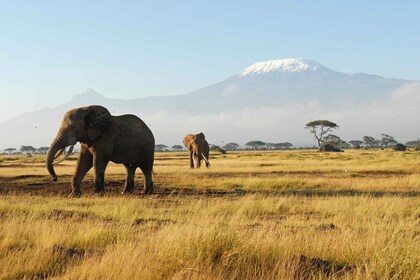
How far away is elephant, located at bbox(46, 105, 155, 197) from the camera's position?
1571 cm

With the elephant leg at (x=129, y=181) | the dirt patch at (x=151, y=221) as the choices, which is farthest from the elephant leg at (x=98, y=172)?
the dirt patch at (x=151, y=221)

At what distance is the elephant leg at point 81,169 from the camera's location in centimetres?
1577

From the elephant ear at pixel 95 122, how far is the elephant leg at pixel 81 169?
750mm

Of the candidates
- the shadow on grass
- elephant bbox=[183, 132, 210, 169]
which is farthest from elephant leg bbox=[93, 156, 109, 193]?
elephant bbox=[183, 132, 210, 169]

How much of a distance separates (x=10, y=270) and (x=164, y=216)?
5.36 m

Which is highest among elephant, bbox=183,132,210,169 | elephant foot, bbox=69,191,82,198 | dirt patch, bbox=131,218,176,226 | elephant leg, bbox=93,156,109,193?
elephant, bbox=183,132,210,169

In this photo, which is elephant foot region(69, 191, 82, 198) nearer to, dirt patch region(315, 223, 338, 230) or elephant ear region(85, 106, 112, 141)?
elephant ear region(85, 106, 112, 141)

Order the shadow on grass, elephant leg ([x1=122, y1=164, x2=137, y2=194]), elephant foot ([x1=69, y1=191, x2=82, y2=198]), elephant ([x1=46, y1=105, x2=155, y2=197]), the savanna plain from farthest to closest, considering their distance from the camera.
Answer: elephant leg ([x1=122, y1=164, x2=137, y2=194]) < the shadow on grass < elephant ([x1=46, y1=105, x2=155, y2=197]) < elephant foot ([x1=69, y1=191, x2=82, y2=198]) < the savanna plain

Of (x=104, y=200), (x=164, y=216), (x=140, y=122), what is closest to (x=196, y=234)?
(x=164, y=216)

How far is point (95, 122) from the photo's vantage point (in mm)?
16078

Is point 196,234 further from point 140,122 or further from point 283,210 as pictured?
point 140,122

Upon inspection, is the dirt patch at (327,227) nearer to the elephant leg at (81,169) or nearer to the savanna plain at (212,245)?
the savanna plain at (212,245)

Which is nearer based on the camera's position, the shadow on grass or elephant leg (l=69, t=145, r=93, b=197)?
elephant leg (l=69, t=145, r=93, b=197)

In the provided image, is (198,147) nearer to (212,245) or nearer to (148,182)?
(148,182)
